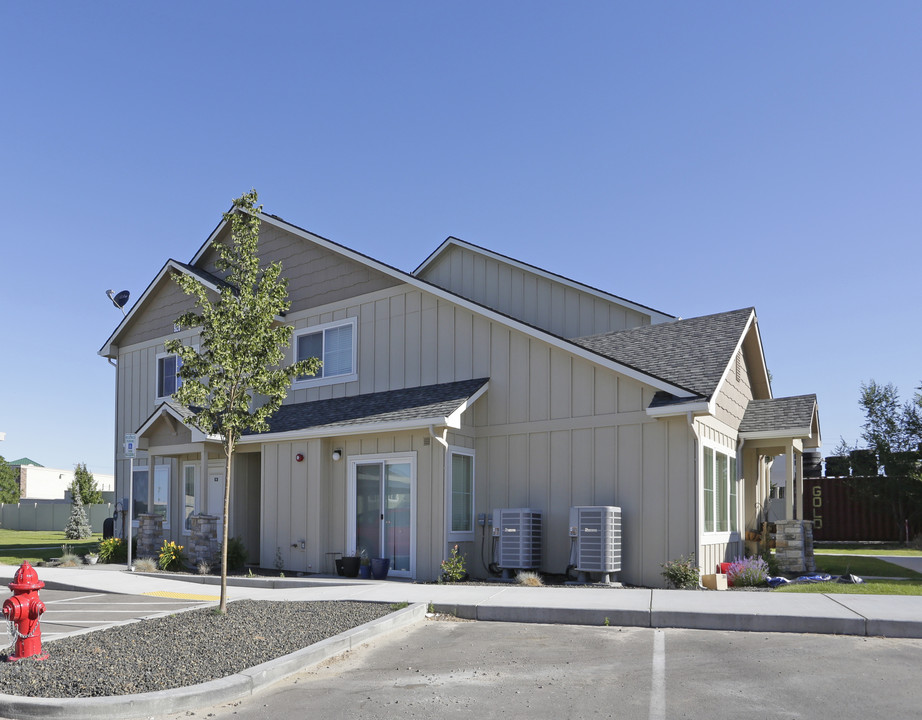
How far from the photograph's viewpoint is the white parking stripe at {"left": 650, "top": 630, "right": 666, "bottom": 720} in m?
6.25

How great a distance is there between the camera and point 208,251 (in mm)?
22875

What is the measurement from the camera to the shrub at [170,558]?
676 inches

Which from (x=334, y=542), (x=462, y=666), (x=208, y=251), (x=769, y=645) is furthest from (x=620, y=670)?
(x=208, y=251)

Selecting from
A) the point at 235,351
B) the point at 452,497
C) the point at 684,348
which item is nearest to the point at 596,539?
the point at 452,497

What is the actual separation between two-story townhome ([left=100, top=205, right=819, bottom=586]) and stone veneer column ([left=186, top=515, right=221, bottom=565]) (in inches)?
40.4

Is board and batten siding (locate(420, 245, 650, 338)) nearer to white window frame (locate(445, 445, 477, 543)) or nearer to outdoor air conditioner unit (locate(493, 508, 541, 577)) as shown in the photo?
white window frame (locate(445, 445, 477, 543))

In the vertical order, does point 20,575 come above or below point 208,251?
below

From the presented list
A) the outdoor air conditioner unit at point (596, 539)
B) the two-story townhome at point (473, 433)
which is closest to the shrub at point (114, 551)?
the two-story townhome at point (473, 433)

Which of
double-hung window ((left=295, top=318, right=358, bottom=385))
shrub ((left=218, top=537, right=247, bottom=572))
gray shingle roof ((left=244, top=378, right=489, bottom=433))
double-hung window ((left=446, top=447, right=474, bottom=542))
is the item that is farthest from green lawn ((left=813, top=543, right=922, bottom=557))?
shrub ((left=218, top=537, right=247, bottom=572))

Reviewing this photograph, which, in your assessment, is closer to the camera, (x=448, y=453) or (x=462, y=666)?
(x=462, y=666)

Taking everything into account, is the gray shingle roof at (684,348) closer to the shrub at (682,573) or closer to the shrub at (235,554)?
the shrub at (682,573)

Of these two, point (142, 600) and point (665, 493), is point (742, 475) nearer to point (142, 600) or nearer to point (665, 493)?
point (665, 493)

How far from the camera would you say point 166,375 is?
22.8m

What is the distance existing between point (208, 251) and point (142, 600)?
1217 centimetres
